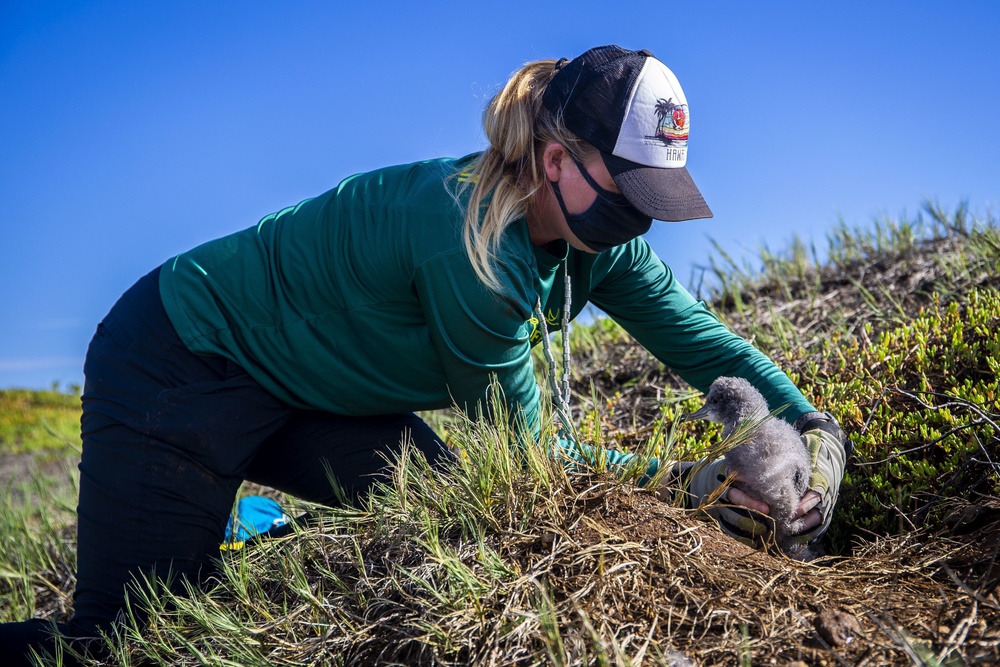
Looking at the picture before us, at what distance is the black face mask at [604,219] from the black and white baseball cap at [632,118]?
0.26 ft

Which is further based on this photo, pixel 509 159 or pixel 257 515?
pixel 257 515

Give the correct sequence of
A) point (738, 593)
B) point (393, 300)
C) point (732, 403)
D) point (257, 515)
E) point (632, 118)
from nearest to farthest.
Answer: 1. point (738, 593)
2. point (632, 118)
3. point (393, 300)
4. point (732, 403)
5. point (257, 515)

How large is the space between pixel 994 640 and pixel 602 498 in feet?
3.48

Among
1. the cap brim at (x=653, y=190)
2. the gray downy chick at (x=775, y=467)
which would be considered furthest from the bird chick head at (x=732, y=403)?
the cap brim at (x=653, y=190)

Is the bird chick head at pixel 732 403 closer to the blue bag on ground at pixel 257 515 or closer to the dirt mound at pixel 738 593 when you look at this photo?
the dirt mound at pixel 738 593

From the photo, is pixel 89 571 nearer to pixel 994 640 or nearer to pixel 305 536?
pixel 305 536

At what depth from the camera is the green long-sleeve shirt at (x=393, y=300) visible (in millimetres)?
2656

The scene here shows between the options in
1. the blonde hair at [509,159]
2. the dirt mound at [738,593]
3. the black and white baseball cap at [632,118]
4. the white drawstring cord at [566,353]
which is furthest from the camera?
the white drawstring cord at [566,353]

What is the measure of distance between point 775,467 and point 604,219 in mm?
978

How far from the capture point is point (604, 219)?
2783mm

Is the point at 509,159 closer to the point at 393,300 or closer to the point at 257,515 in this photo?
the point at 393,300

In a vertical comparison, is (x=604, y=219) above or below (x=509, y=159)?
below

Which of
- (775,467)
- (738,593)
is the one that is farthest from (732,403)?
(738,593)

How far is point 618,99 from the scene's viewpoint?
268 centimetres
